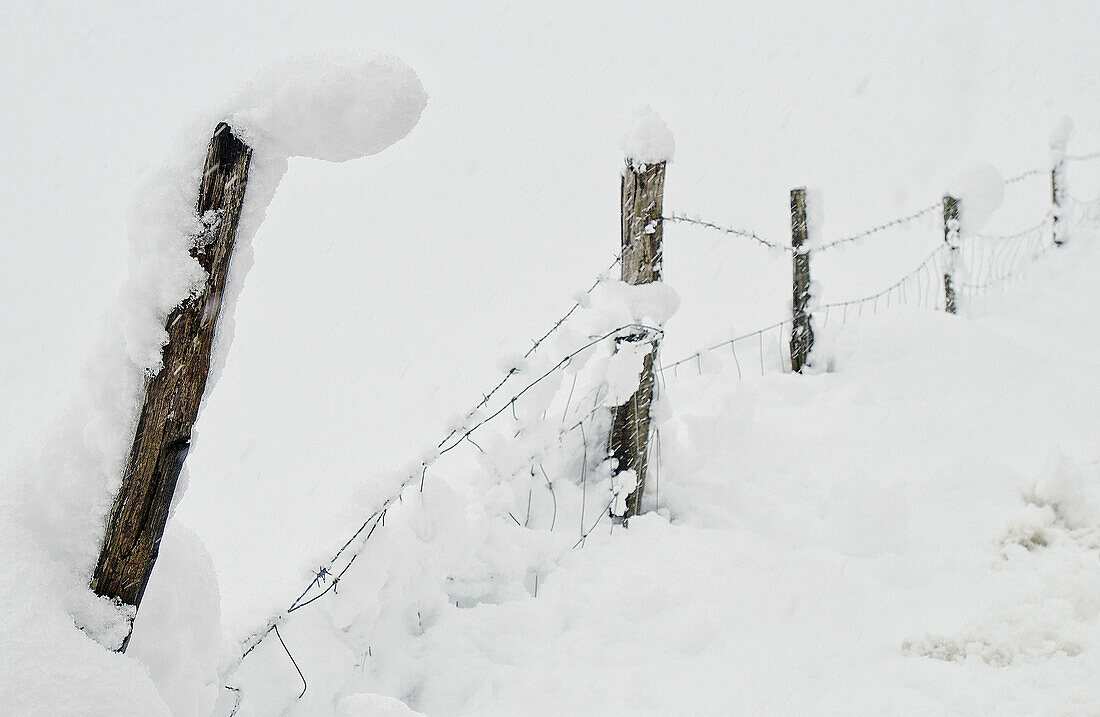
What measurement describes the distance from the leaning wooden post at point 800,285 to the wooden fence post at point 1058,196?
560 cm

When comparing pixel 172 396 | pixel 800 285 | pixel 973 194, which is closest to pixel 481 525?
pixel 172 396

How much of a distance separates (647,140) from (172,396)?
240 centimetres

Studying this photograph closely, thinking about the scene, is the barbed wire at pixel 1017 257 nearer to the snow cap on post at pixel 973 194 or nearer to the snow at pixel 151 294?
the snow cap on post at pixel 973 194

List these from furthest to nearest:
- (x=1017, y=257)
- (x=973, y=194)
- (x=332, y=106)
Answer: (x=1017, y=257)
(x=973, y=194)
(x=332, y=106)

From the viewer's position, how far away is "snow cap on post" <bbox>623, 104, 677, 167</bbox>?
314 cm

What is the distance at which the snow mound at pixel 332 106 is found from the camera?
1.19 meters

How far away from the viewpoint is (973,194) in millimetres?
6555

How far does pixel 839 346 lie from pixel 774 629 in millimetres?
3433

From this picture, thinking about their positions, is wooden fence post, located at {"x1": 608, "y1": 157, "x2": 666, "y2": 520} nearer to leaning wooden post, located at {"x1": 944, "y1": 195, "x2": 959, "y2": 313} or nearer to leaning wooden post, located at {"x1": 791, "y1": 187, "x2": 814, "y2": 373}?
leaning wooden post, located at {"x1": 791, "y1": 187, "x2": 814, "y2": 373}

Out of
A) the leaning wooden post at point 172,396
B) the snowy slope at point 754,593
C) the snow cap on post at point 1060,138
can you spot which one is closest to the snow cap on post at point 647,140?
the snowy slope at point 754,593

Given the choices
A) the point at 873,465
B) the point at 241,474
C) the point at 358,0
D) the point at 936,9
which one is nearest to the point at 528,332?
the point at 241,474

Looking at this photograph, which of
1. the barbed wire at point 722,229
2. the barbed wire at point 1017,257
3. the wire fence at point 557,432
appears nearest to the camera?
the wire fence at point 557,432

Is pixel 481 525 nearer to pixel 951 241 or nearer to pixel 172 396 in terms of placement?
pixel 172 396

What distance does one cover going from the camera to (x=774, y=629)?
8.15 ft
